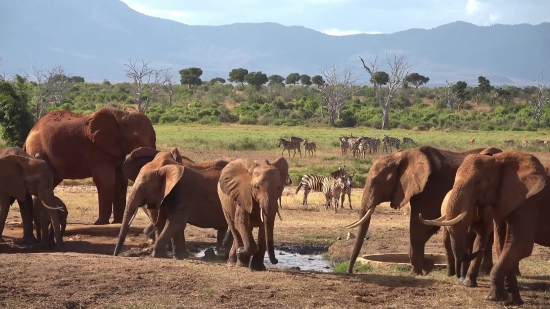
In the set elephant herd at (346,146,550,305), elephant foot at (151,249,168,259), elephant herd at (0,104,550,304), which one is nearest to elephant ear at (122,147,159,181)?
elephant herd at (0,104,550,304)

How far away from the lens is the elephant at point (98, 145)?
56.0ft

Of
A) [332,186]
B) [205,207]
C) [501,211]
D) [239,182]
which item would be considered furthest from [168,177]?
[332,186]

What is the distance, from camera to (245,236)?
1112 centimetres

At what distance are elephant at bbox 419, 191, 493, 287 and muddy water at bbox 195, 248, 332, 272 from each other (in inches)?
106

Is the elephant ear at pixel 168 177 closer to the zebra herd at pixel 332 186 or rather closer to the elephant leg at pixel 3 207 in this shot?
the elephant leg at pixel 3 207

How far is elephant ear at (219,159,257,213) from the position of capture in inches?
441

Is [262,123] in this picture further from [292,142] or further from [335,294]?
[335,294]

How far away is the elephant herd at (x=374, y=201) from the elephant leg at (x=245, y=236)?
0.04ft

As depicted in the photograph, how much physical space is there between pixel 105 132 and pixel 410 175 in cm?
759

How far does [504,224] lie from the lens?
32.2 feet

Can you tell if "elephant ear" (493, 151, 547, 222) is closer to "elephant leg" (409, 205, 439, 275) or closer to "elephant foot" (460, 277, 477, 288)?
"elephant foot" (460, 277, 477, 288)

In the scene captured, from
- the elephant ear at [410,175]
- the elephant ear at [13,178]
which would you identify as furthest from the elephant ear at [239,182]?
the elephant ear at [13,178]

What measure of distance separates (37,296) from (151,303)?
4.06 feet

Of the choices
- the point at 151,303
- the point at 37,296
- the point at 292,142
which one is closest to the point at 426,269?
the point at 151,303
